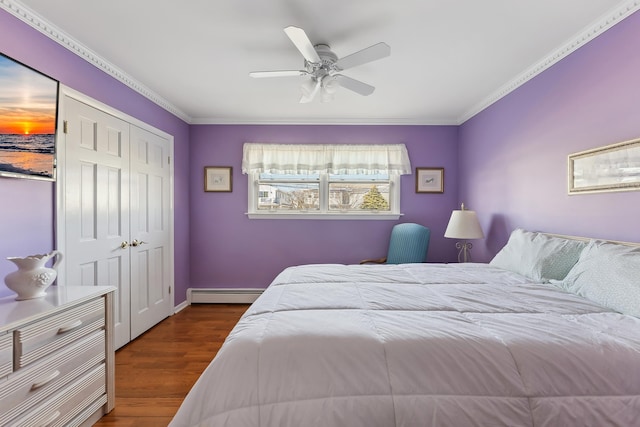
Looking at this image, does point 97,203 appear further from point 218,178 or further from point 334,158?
point 334,158

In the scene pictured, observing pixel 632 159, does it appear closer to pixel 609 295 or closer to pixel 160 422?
pixel 609 295

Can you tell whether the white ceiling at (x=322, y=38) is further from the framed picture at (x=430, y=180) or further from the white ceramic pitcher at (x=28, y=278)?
the white ceramic pitcher at (x=28, y=278)

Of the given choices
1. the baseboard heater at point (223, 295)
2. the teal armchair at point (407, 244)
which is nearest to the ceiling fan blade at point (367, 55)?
the teal armchair at point (407, 244)

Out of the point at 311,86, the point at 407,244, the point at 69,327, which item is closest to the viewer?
the point at 69,327

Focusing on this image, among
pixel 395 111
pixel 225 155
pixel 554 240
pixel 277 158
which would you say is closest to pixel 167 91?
pixel 225 155

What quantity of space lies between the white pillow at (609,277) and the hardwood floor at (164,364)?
2510 millimetres

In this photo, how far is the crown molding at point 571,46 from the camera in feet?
5.81

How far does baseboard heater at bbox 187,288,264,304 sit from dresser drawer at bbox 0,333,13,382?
9.05 ft

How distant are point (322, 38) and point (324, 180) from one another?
212 cm

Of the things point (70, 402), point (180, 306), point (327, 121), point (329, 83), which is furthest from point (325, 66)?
point (180, 306)

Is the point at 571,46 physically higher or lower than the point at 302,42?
higher

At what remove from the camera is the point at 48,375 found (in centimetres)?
142

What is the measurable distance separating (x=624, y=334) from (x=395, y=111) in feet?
9.88

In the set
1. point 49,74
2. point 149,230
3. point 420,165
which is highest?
point 49,74
